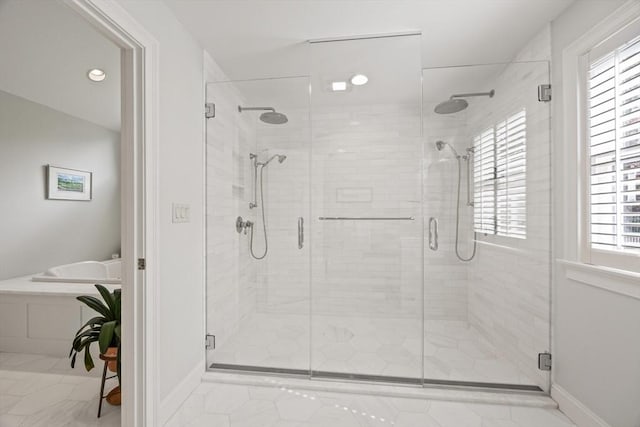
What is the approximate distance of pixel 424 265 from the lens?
7.37ft

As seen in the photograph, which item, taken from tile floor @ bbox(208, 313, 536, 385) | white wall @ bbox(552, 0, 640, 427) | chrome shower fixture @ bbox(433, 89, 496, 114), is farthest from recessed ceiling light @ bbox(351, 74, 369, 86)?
tile floor @ bbox(208, 313, 536, 385)

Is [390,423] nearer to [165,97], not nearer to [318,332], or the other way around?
[318,332]

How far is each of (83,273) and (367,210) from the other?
10.7ft

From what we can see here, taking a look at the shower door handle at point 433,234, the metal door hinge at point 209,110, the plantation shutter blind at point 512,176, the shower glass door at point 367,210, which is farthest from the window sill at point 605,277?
the metal door hinge at point 209,110

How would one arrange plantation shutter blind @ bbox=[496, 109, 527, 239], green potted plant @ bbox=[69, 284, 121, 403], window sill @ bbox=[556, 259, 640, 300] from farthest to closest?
plantation shutter blind @ bbox=[496, 109, 527, 239], green potted plant @ bbox=[69, 284, 121, 403], window sill @ bbox=[556, 259, 640, 300]

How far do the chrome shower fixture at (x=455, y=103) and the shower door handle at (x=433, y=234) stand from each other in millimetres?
755

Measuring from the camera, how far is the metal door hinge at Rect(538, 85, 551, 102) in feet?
6.59

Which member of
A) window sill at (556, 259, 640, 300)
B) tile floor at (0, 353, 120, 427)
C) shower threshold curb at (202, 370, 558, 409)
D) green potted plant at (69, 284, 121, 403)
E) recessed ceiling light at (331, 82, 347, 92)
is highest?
recessed ceiling light at (331, 82, 347, 92)

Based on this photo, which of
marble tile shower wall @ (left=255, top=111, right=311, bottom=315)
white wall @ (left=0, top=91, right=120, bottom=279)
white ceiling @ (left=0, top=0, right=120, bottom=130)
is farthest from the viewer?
white wall @ (left=0, top=91, right=120, bottom=279)

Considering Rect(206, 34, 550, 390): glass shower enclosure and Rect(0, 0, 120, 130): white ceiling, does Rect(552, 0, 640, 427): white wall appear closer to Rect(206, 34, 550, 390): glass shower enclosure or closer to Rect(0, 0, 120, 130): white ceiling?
Rect(206, 34, 550, 390): glass shower enclosure

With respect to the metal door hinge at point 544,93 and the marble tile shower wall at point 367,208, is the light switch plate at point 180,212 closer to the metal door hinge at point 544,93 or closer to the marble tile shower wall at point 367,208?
the marble tile shower wall at point 367,208

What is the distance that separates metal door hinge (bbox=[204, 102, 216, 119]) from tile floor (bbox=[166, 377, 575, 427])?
192cm

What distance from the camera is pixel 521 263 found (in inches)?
84.2

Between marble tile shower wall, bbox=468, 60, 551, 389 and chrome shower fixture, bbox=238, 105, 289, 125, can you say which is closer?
marble tile shower wall, bbox=468, 60, 551, 389
